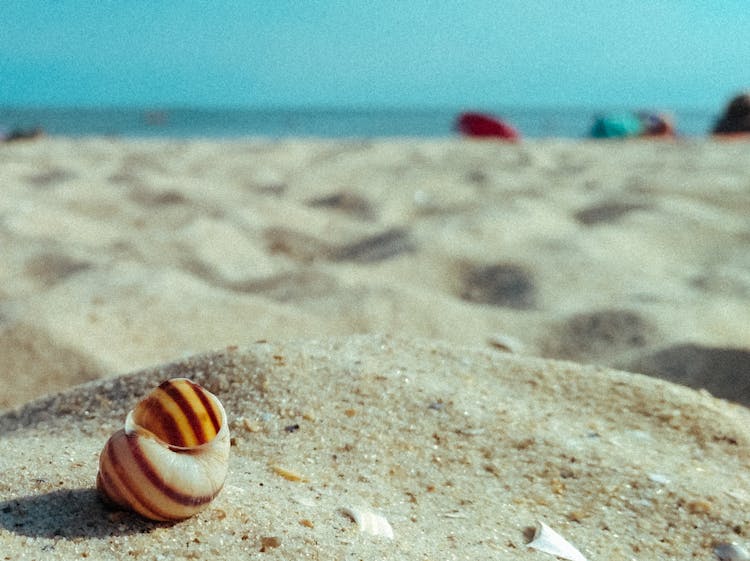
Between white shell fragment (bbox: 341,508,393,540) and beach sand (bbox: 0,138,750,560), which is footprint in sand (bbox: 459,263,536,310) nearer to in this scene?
beach sand (bbox: 0,138,750,560)

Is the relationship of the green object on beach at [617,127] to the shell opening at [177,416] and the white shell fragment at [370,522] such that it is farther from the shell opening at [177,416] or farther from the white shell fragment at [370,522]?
the shell opening at [177,416]

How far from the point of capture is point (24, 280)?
124 inches

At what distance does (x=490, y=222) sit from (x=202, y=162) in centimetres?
360

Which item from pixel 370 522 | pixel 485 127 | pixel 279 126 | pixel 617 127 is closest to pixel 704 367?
pixel 370 522

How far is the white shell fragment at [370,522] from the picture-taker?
47.2 inches

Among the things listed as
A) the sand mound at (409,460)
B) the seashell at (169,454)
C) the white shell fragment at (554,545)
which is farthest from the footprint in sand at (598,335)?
the seashell at (169,454)

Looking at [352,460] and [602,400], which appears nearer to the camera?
[352,460]

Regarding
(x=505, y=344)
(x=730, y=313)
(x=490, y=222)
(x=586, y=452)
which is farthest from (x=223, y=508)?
(x=490, y=222)

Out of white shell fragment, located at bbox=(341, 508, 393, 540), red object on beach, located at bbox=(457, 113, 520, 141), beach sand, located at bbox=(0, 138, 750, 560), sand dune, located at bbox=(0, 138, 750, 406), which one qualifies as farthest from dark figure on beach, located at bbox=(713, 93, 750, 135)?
white shell fragment, located at bbox=(341, 508, 393, 540)

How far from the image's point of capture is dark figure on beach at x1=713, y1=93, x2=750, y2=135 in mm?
9478

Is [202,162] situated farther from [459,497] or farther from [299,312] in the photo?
[459,497]

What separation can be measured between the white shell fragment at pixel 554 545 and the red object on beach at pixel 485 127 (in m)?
9.20

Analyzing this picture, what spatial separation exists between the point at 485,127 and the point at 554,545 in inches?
386

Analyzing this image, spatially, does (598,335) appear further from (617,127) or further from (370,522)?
(617,127)
